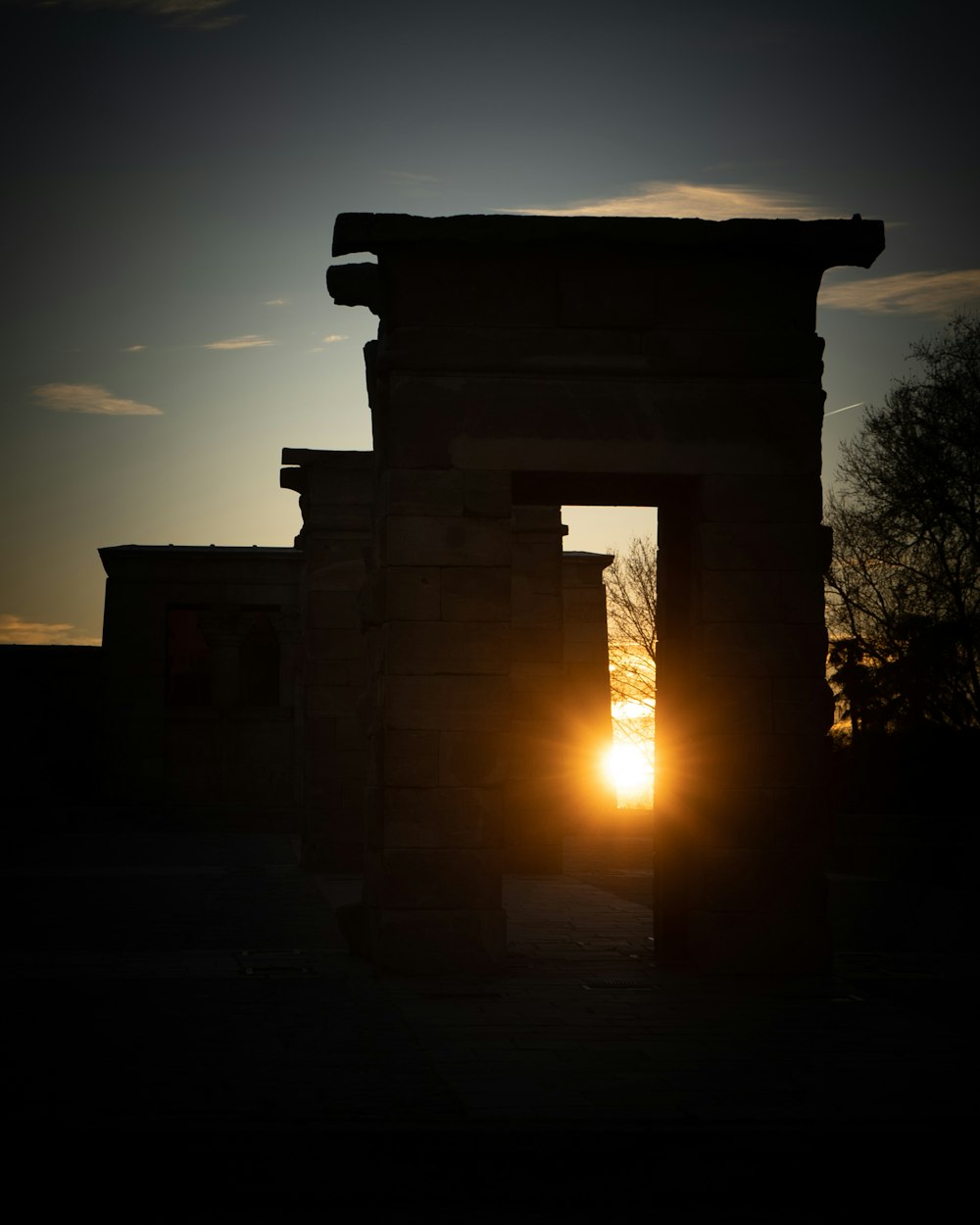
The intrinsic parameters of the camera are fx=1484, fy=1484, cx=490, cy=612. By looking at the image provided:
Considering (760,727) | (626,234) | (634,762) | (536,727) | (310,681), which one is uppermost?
(626,234)

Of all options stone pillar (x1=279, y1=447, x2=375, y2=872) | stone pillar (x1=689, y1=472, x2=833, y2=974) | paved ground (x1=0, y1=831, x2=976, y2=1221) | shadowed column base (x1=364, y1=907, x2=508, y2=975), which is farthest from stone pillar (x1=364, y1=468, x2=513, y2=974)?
stone pillar (x1=279, y1=447, x2=375, y2=872)

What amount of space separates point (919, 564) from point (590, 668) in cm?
855

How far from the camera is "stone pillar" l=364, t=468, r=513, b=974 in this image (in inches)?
370

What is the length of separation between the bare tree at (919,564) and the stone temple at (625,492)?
1754 centimetres

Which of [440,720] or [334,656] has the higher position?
[334,656]

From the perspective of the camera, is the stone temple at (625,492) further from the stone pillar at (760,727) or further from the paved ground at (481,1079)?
the paved ground at (481,1079)

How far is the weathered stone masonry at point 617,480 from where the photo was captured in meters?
9.54

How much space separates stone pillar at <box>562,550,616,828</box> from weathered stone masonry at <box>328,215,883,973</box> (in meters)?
11.0

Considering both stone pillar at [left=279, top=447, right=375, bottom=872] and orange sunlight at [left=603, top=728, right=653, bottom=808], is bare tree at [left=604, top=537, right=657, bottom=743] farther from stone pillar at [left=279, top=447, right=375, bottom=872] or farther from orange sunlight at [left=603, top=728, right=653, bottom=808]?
stone pillar at [left=279, top=447, right=375, bottom=872]

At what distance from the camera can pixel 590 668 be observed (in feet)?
78.7

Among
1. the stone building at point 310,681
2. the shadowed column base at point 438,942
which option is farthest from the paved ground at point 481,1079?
the stone building at point 310,681

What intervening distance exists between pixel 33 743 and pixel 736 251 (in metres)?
24.4

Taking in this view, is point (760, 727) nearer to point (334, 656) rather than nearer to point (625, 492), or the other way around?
point (625, 492)

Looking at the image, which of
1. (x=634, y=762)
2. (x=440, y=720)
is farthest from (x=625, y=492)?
(x=634, y=762)
